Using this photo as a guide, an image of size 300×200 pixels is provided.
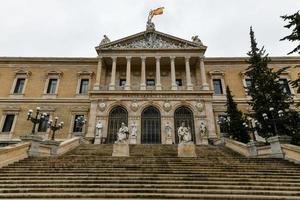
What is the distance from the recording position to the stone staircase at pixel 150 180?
5.83 meters

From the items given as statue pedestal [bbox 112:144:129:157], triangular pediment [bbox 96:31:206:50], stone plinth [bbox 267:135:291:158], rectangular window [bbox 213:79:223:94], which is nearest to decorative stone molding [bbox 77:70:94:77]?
triangular pediment [bbox 96:31:206:50]

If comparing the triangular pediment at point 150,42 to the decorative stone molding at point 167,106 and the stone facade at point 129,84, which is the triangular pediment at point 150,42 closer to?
the stone facade at point 129,84

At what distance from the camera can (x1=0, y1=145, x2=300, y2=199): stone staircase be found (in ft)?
19.1

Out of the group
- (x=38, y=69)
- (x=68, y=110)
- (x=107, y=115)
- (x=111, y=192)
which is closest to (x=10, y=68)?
(x=38, y=69)

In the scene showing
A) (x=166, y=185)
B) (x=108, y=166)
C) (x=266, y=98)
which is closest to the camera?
(x=166, y=185)

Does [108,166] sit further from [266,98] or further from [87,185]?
[266,98]

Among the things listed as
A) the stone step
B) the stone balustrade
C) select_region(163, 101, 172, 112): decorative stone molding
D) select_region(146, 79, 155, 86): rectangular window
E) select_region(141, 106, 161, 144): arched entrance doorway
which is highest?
select_region(146, 79, 155, 86): rectangular window

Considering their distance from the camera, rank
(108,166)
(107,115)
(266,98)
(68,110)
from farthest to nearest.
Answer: (68,110), (107,115), (266,98), (108,166)

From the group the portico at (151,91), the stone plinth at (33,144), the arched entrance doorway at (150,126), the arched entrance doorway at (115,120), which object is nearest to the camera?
the stone plinth at (33,144)

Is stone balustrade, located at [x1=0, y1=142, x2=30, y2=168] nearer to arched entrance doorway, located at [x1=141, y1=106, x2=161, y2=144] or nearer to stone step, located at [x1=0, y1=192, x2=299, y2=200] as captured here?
stone step, located at [x1=0, y1=192, x2=299, y2=200]

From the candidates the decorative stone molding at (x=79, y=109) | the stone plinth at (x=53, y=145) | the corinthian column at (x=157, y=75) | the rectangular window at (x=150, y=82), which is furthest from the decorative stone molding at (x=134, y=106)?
the stone plinth at (x=53, y=145)

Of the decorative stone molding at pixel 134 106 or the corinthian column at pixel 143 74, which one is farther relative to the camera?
the corinthian column at pixel 143 74

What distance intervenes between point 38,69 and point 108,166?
68.2 feet

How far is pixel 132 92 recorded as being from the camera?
826 inches
